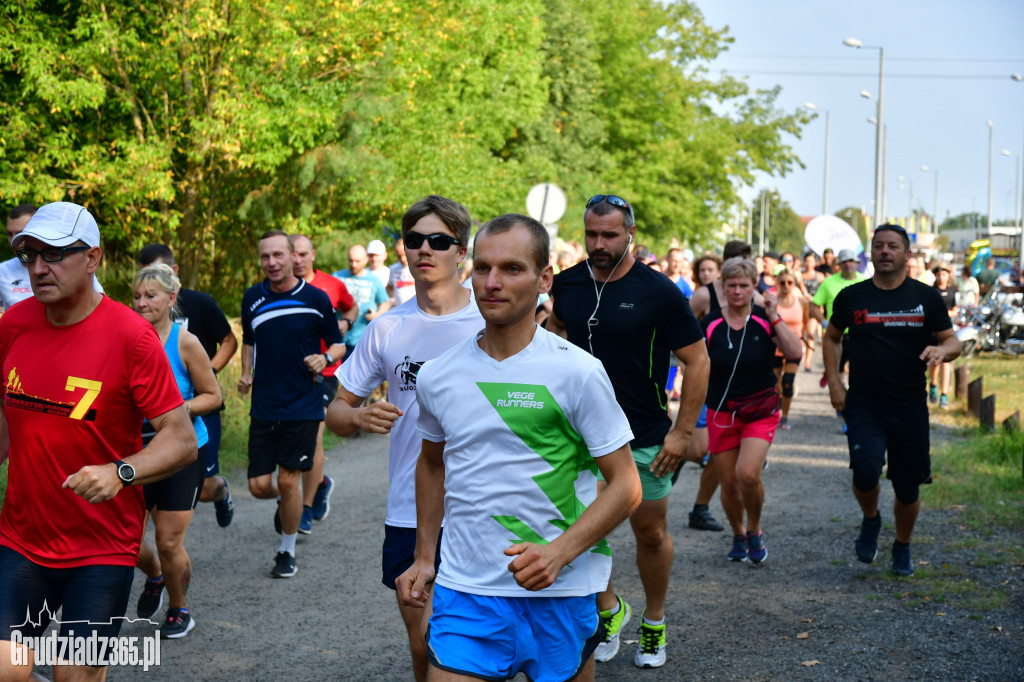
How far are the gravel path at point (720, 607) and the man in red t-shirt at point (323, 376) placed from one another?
0.19 meters

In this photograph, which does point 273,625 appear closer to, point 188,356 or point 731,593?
Answer: point 188,356

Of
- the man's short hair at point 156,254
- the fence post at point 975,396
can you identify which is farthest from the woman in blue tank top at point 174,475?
the fence post at point 975,396

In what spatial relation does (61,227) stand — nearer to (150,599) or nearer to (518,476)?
(518,476)

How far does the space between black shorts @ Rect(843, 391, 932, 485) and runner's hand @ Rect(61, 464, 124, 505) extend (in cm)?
512

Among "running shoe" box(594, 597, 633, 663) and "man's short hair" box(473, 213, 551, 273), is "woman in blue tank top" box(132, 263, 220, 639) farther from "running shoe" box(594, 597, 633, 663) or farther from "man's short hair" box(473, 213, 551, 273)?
"man's short hair" box(473, 213, 551, 273)

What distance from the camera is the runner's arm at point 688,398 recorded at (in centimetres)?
567

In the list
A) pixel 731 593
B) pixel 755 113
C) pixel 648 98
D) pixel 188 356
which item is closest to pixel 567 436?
pixel 188 356

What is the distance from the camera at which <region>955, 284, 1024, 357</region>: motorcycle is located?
84.2 feet

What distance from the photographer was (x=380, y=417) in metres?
3.95

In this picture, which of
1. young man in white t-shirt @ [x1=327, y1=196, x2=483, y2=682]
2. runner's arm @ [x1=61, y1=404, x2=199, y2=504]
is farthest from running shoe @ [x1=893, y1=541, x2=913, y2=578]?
runner's arm @ [x1=61, y1=404, x2=199, y2=504]

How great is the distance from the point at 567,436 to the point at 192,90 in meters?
17.0

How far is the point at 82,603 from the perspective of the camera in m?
3.80

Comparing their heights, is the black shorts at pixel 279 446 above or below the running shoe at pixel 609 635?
above

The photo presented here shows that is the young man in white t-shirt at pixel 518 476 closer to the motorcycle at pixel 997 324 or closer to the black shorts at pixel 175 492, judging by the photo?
the black shorts at pixel 175 492
